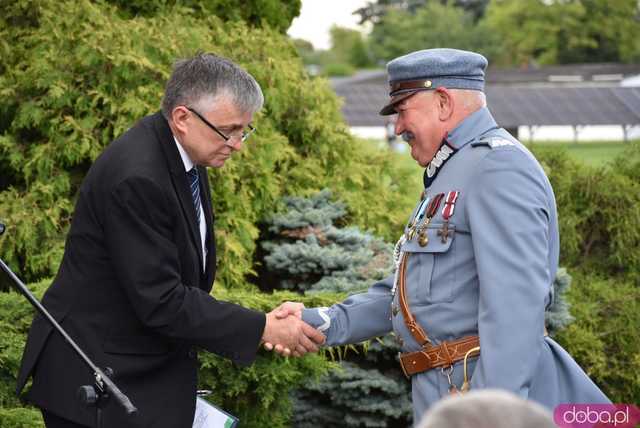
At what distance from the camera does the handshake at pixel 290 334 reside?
431 centimetres

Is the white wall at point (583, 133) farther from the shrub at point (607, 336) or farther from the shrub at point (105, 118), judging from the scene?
the shrub at point (105, 118)

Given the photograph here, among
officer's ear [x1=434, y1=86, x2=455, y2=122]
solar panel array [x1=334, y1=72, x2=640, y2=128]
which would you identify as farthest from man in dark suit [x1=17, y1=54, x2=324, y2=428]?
solar panel array [x1=334, y1=72, x2=640, y2=128]

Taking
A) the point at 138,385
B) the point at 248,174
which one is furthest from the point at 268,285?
the point at 138,385

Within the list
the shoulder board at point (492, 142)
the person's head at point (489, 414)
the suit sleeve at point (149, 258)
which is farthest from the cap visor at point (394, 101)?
the person's head at point (489, 414)

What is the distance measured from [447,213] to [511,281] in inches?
15.3

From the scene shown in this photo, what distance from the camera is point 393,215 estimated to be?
793 cm

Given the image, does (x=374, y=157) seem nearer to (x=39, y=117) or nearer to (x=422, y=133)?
(x=39, y=117)

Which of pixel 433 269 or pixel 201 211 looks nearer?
pixel 433 269

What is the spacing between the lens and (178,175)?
372 centimetres

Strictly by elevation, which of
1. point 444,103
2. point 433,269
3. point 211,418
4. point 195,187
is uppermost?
point 444,103

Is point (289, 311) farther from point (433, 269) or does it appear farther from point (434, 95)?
point (434, 95)

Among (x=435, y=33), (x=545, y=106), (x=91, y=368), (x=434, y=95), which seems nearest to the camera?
(x=91, y=368)

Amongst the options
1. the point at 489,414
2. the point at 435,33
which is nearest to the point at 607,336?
the point at 489,414

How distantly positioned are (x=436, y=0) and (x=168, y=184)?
88.5 meters
